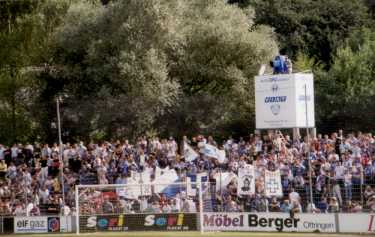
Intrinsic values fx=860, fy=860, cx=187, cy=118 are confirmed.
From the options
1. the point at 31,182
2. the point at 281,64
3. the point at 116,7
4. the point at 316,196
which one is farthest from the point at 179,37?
the point at 316,196

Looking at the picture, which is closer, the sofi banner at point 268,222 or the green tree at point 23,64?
the sofi banner at point 268,222

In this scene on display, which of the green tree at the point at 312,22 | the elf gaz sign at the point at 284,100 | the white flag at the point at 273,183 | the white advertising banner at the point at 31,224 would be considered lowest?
the white advertising banner at the point at 31,224

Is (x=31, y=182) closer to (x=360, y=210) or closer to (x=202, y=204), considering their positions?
(x=202, y=204)

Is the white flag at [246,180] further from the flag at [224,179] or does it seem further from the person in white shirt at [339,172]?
the person in white shirt at [339,172]

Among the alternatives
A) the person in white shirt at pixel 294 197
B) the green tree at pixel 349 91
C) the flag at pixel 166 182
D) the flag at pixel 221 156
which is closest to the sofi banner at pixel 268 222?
the person in white shirt at pixel 294 197

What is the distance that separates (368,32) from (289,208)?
30.8 m

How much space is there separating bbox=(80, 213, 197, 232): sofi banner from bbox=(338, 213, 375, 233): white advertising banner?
5.77m

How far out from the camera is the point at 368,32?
2339 inches

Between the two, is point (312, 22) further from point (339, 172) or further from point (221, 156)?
point (339, 172)

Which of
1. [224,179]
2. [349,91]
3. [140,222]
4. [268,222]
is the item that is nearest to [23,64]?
[140,222]

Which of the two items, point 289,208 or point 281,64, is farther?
point 281,64

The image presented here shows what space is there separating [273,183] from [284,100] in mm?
4953

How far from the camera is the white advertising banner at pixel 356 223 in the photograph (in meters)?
29.7

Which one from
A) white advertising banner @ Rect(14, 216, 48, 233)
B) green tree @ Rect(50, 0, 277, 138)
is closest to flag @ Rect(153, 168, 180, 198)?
white advertising banner @ Rect(14, 216, 48, 233)
